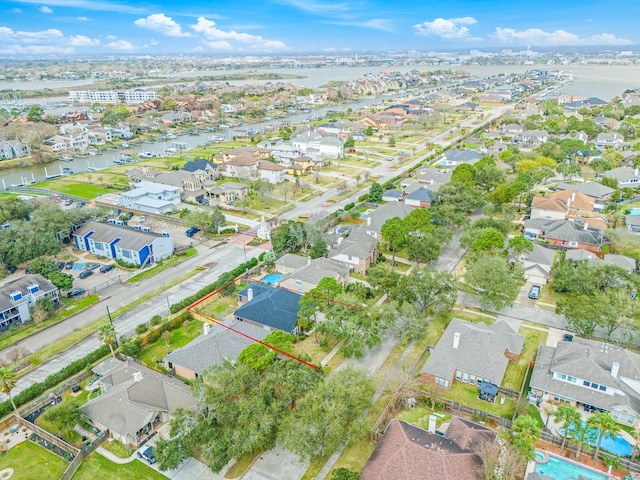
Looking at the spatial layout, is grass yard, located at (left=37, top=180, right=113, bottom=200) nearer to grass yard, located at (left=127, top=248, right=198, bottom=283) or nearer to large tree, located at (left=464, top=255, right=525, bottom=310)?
grass yard, located at (left=127, top=248, right=198, bottom=283)

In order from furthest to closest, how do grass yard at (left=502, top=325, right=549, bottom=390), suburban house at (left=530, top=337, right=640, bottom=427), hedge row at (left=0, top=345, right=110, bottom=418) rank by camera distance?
grass yard at (left=502, top=325, right=549, bottom=390), hedge row at (left=0, top=345, right=110, bottom=418), suburban house at (left=530, top=337, right=640, bottom=427)

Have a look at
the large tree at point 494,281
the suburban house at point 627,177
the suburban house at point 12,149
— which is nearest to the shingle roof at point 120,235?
the large tree at point 494,281

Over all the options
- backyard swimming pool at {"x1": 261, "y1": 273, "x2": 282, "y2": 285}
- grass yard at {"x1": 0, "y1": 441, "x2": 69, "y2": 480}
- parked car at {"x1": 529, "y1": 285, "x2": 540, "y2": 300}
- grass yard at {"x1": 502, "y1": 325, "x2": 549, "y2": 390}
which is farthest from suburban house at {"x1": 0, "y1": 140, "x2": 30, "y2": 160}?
grass yard at {"x1": 502, "y1": 325, "x2": 549, "y2": 390}

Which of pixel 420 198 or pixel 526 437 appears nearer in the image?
pixel 526 437

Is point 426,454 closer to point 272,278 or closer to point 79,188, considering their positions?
point 272,278

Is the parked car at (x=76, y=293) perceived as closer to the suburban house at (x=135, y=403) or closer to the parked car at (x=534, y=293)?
the suburban house at (x=135, y=403)

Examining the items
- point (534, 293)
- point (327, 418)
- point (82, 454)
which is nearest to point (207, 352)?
point (82, 454)
